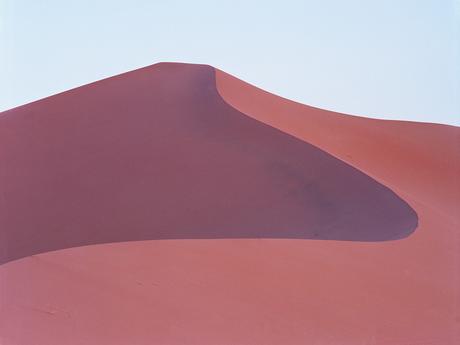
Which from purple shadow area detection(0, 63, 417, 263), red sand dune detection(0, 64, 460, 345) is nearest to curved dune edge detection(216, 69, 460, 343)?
red sand dune detection(0, 64, 460, 345)

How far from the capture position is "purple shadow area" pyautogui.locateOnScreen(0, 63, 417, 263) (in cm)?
776

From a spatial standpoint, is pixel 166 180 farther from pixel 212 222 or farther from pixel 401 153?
pixel 401 153

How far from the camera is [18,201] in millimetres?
8477

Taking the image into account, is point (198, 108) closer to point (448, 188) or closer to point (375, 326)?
point (448, 188)

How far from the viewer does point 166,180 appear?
9.14 meters

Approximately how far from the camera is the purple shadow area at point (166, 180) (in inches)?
305

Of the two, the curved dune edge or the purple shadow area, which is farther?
the purple shadow area

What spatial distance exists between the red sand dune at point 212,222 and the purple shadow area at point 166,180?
3cm

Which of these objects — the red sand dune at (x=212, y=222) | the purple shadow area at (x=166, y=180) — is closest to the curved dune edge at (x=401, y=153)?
the red sand dune at (x=212, y=222)

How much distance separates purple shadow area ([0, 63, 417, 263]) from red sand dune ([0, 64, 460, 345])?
0.11 ft

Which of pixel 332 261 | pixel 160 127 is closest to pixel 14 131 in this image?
pixel 160 127

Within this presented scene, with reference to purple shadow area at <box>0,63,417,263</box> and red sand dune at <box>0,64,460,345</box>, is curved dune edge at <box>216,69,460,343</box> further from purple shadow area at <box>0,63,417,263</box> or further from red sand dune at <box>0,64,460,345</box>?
purple shadow area at <box>0,63,417,263</box>

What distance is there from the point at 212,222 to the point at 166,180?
134 centimetres

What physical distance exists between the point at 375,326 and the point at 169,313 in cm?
167
